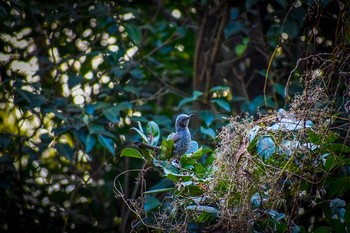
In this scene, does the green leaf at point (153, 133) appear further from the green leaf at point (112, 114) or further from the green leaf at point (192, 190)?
the green leaf at point (112, 114)

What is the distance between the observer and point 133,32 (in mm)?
4820

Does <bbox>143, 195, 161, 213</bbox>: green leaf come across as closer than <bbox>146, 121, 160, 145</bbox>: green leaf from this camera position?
No

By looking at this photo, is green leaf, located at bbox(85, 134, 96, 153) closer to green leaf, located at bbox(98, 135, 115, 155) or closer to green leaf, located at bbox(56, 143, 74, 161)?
green leaf, located at bbox(98, 135, 115, 155)

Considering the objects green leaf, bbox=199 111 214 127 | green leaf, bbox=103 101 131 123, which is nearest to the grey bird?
green leaf, bbox=199 111 214 127

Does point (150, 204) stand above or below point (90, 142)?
below

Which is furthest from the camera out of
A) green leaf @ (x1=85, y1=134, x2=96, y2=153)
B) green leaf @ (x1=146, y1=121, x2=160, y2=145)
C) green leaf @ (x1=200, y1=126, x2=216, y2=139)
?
green leaf @ (x1=85, y1=134, x2=96, y2=153)

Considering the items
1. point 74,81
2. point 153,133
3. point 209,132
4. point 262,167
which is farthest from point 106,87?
point 262,167

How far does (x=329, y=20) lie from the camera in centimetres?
441

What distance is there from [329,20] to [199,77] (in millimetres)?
1612

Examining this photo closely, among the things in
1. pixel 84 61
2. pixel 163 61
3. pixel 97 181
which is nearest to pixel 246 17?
pixel 163 61

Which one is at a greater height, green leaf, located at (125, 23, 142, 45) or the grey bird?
green leaf, located at (125, 23, 142, 45)

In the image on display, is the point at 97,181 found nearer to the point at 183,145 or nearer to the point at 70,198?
the point at 70,198

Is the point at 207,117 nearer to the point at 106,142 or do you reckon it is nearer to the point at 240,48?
the point at 106,142

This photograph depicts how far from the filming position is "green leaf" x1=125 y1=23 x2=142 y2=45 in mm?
4766
